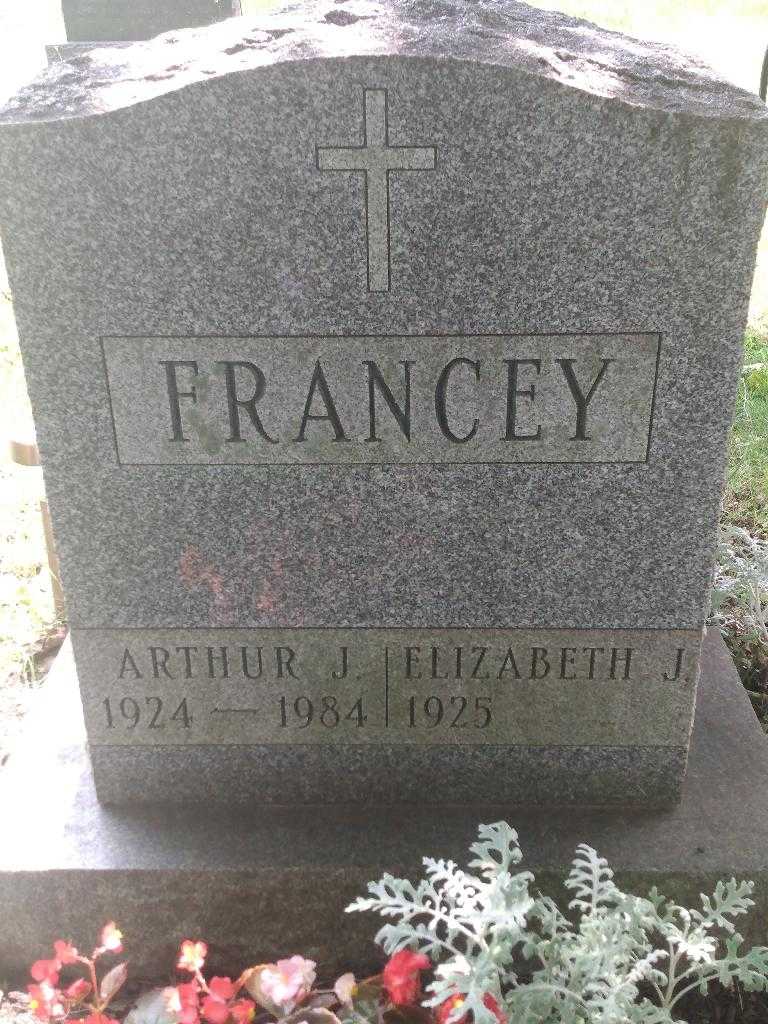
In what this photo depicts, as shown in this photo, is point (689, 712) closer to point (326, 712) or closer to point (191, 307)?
point (326, 712)

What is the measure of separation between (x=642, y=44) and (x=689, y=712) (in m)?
1.54

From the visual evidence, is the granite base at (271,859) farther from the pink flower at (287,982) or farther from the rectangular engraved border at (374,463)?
the rectangular engraved border at (374,463)

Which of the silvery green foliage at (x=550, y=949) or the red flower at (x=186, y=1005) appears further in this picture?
the red flower at (x=186, y=1005)

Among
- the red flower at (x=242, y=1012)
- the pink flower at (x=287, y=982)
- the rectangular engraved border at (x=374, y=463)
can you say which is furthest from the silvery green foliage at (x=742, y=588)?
the red flower at (x=242, y=1012)

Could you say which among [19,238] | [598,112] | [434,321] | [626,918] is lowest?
[626,918]

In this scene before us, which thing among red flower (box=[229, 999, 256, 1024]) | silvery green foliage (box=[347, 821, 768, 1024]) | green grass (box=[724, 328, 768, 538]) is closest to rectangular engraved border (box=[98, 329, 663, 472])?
silvery green foliage (box=[347, 821, 768, 1024])

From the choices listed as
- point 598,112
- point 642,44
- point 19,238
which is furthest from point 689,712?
point 19,238

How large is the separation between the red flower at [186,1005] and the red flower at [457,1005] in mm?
474

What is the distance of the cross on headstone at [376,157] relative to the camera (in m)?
1.81

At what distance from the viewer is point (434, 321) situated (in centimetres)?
196

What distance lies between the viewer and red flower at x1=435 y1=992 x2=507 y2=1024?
5.72ft

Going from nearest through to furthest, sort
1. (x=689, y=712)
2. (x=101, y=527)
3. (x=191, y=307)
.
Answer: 1. (x=191, y=307)
2. (x=101, y=527)
3. (x=689, y=712)

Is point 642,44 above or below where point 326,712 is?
above

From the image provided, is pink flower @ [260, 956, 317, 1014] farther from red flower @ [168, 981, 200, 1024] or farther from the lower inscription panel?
the lower inscription panel
